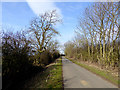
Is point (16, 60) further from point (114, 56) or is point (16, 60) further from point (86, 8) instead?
point (86, 8)

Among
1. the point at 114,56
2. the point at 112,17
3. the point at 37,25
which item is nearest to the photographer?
the point at 114,56

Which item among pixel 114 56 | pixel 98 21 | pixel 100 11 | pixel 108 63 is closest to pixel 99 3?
pixel 100 11

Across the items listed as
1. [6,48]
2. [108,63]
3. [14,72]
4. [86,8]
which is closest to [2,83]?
[14,72]

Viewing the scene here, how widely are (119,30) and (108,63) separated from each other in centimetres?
453

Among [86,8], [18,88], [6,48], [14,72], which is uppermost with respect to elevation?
[86,8]

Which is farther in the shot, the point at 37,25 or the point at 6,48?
the point at 37,25

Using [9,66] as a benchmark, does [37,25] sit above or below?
above

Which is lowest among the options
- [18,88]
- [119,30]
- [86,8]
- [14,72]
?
[18,88]

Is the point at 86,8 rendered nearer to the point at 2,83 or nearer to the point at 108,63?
the point at 108,63

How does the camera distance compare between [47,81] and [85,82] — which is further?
[47,81]

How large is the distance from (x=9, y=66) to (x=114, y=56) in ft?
36.8

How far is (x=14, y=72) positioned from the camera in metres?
5.72

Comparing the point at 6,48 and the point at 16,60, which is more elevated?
the point at 6,48

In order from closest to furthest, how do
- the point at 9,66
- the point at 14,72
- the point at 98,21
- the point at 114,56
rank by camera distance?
the point at 9,66
the point at 14,72
the point at 114,56
the point at 98,21
